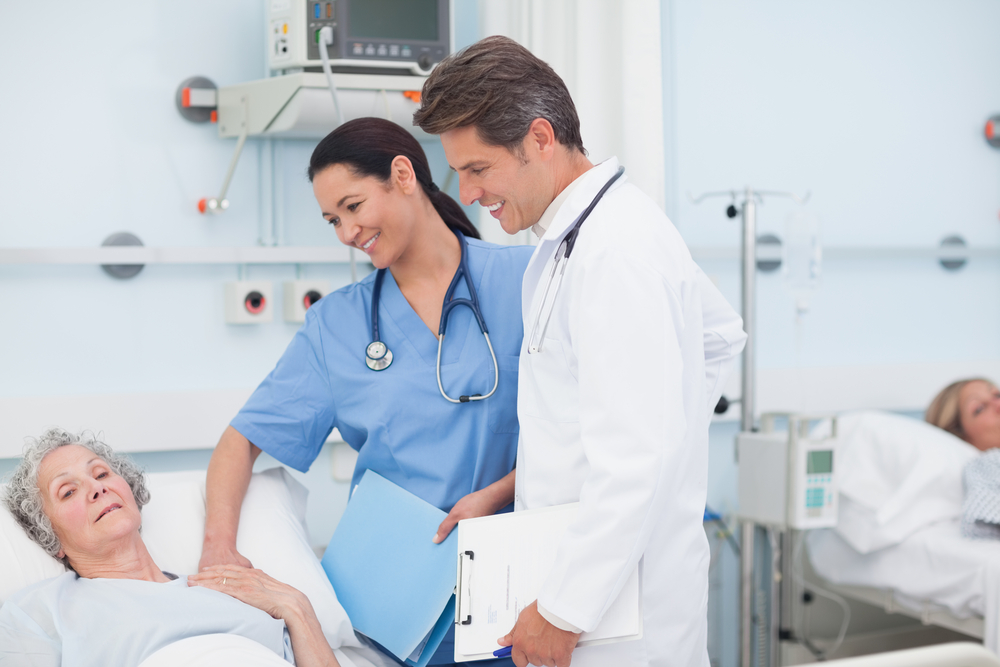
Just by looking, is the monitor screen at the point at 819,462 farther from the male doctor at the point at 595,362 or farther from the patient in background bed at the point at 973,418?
the male doctor at the point at 595,362

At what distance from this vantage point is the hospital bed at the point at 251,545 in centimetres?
144

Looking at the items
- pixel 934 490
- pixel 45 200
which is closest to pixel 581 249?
pixel 45 200

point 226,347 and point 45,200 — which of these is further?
point 226,347

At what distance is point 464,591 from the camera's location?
118 cm

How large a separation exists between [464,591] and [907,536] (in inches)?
65.1

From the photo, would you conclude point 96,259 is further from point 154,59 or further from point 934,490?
point 934,490

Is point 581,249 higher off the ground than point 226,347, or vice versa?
point 581,249

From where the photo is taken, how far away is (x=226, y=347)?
222cm

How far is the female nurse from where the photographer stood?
1446mm

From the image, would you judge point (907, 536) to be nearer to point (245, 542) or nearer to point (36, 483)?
point (245, 542)

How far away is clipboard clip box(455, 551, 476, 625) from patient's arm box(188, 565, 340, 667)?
0.34m

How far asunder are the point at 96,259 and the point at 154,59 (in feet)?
1.66

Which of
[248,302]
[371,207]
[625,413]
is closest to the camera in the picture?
[625,413]

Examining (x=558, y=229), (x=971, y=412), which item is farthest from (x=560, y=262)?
(x=971, y=412)
